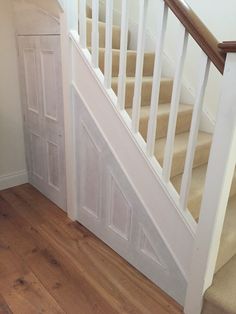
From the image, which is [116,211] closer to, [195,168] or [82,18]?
[195,168]

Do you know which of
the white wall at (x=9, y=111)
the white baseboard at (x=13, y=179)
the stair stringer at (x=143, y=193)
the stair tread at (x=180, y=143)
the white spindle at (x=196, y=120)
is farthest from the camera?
the white baseboard at (x=13, y=179)

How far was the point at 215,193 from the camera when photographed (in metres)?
1.19

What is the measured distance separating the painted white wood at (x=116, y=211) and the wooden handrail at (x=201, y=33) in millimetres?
830

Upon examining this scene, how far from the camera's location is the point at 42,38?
6.62 ft

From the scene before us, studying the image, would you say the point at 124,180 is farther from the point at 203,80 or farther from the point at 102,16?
the point at 102,16

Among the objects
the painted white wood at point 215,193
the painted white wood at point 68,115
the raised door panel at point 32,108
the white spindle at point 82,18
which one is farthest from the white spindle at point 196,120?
the raised door panel at point 32,108

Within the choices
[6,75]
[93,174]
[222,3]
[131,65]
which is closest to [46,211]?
[93,174]

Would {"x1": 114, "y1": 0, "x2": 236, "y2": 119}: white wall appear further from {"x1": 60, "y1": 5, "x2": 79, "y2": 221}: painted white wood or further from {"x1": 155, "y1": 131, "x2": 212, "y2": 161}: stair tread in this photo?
{"x1": 60, "y1": 5, "x2": 79, "y2": 221}: painted white wood

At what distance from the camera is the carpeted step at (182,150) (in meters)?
1.65

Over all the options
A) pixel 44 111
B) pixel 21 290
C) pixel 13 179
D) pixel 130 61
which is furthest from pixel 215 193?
pixel 13 179

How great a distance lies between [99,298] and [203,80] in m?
1.32

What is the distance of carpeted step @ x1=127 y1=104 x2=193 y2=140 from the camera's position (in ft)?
5.52

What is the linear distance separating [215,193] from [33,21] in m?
1.84

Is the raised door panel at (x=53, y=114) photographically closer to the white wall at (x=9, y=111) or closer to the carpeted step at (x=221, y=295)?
the white wall at (x=9, y=111)
